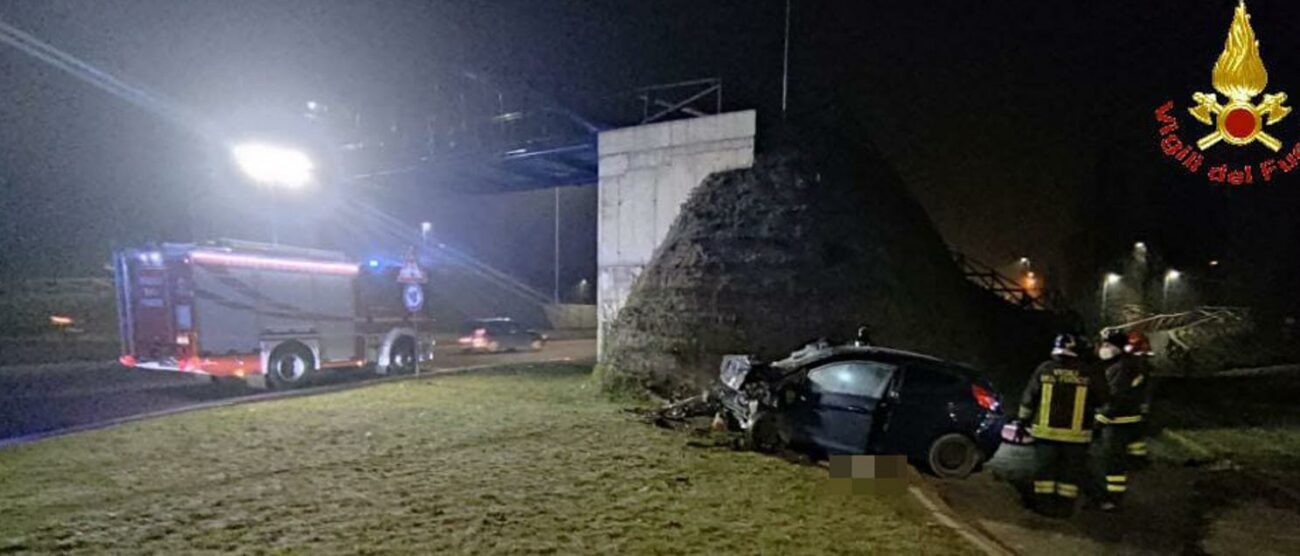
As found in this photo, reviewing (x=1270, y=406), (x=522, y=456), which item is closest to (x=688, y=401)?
(x=522, y=456)

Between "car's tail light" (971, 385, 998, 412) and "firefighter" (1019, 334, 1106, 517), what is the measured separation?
1624 mm

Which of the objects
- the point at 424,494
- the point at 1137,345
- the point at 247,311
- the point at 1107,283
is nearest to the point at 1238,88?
the point at 1137,345

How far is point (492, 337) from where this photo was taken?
2641 centimetres

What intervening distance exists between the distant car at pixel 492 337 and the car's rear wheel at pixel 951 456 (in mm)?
20491

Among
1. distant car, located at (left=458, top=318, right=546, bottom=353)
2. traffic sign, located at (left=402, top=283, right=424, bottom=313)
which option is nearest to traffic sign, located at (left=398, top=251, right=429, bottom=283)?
traffic sign, located at (left=402, top=283, right=424, bottom=313)

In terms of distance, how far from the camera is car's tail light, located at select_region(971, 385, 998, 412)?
809 cm

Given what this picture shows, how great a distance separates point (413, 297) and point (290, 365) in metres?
3.38

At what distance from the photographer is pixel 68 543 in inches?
206

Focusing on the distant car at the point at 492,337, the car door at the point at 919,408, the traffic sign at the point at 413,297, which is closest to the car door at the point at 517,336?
the distant car at the point at 492,337

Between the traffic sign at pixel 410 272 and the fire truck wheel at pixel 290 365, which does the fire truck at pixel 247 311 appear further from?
the traffic sign at pixel 410 272

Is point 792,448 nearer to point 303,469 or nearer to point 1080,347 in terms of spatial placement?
point 1080,347

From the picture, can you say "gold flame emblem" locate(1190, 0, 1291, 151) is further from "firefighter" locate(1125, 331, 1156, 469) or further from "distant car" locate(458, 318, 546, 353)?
"distant car" locate(458, 318, 546, 353)

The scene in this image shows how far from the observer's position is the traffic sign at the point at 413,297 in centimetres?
1756

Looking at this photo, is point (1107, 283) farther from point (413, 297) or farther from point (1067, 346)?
point (1067, 346)
